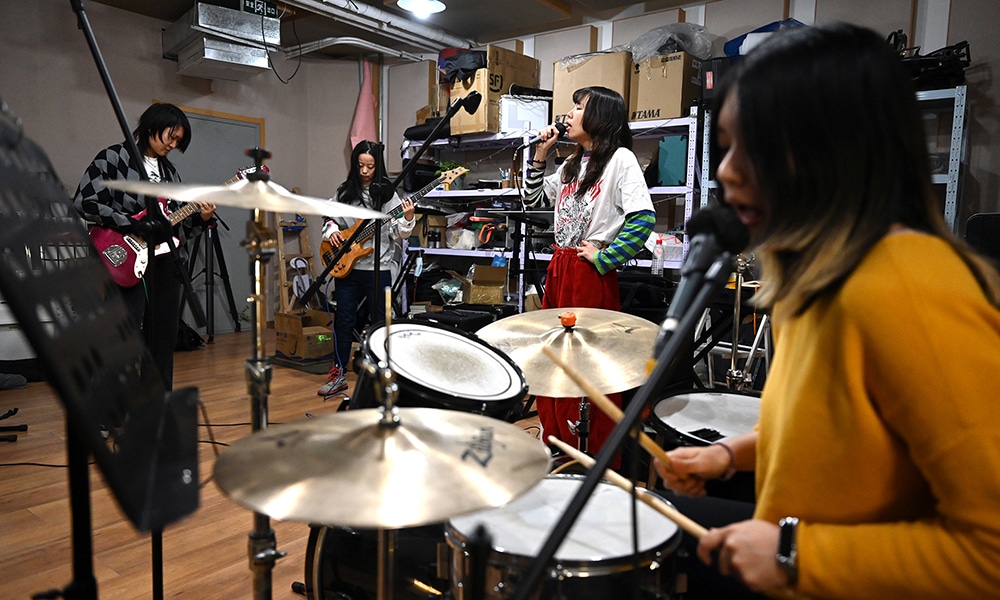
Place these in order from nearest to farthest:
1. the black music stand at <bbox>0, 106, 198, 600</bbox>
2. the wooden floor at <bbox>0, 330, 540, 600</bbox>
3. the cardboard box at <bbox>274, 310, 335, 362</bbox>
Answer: the black music stand at <bbox>0, 106, 198, 600</bbox>, the wooden floor at <bbox>0, 330, 540, 600</bbox>, the cardboard box at <bbox>274, 310, 335, 362</bbox>

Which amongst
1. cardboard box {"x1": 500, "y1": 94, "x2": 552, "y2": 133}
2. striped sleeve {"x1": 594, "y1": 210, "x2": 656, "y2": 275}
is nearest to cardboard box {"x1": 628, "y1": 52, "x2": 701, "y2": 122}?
cardboard box {"x1": 500, "y1": 94, "x2": 552, "y2": 133}

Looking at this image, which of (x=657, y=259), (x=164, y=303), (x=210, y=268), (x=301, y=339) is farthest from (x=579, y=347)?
(x=210, y=268)

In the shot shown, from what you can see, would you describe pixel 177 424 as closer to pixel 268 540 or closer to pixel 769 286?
pixel 268 540

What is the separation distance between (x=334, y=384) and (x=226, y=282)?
2373 mm

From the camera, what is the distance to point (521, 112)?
4703 mm

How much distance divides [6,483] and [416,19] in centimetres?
424

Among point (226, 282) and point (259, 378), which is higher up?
point (259, 378)

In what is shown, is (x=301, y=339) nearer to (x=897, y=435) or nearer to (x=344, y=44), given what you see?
(x=344, y=44)

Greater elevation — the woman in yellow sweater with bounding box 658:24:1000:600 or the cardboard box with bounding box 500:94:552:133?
the cardboard box with bounding box 500:94:552:133

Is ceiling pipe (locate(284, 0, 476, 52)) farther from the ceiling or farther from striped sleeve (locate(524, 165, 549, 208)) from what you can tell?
striped sleeve (locate(524, 165, 549, 208))

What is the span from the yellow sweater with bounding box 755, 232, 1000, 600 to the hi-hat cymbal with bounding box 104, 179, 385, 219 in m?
0.66

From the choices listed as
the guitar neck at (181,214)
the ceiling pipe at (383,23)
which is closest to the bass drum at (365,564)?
the guitar neck at (181,214)

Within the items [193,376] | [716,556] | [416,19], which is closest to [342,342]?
[193,376]

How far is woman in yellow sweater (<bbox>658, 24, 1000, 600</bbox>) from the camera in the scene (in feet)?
2.09
